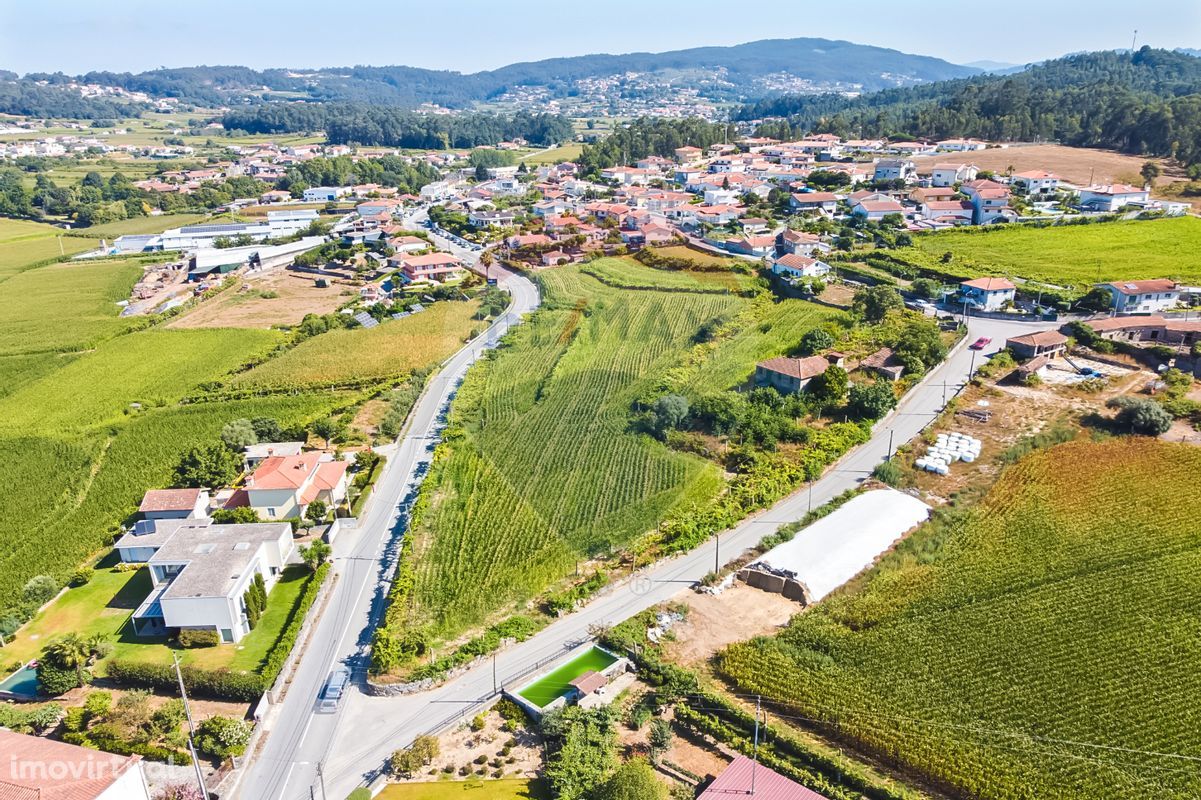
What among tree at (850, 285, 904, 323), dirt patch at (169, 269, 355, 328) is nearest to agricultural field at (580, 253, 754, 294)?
tree at (850, 285, 904, 323)

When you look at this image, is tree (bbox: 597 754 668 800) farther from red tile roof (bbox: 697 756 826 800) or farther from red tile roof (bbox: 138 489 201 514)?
red tile roof (bbox: 138 489 201 514)

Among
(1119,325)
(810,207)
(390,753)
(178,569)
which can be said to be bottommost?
(390,753)

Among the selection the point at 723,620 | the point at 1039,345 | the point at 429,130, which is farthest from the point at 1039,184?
the point at 429,130

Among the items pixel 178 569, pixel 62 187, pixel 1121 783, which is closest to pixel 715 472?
pixel 1121 783

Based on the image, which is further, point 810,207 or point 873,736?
point 810,207

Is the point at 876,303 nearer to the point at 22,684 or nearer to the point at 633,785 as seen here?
the point at 633,785

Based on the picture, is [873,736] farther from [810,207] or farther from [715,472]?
[810,207]
